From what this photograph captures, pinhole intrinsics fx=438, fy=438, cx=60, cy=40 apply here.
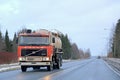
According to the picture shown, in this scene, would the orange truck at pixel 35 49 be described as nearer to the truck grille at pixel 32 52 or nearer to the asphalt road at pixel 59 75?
the truck grille at pixel 32 52

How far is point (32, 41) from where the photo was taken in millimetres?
37375

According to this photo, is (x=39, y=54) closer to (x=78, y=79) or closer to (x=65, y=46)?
(x=78, y=79)

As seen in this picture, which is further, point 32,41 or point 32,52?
point 32,41

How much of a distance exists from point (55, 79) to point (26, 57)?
39.1 feet

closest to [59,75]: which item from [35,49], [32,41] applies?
[35,49]

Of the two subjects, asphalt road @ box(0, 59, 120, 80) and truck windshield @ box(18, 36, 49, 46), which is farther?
truck windshield @ box(18, 36, 49, 46)

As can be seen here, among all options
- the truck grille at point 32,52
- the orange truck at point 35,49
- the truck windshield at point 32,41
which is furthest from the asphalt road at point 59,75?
the truck windshield at point 32,41

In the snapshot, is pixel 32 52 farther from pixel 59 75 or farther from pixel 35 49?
pixel 59 75

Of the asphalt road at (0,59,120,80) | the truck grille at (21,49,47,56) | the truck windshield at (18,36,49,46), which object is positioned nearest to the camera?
the asphalt road at (0,59,120,80)

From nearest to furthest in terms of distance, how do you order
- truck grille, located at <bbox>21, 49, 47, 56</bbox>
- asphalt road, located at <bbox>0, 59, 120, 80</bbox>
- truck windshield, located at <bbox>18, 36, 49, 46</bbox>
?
asphalt road, located at <bbox>0, 59, 120, 80</bbox> < truck grille, located at <bbox>21, 49, 47, 56</bbox> < truck windshield, located at <bbox>18, 36, 49, 46</bbox>

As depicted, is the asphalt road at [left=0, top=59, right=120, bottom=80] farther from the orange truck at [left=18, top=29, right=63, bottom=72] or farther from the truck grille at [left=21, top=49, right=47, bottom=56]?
the truck grille at [left=21, top=49, right=47, bottom=56]

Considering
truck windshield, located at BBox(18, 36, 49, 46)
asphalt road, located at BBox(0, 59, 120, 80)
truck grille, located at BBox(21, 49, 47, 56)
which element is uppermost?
truck windshield, located at BBox(18, 36, 49, 46)

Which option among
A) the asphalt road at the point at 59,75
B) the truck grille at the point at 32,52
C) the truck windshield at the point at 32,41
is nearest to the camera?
the asphalt road at the point at 59,75

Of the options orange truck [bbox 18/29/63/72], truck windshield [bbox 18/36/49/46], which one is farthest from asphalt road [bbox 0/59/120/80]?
truck windshield [bbox 18/36/49/46]
